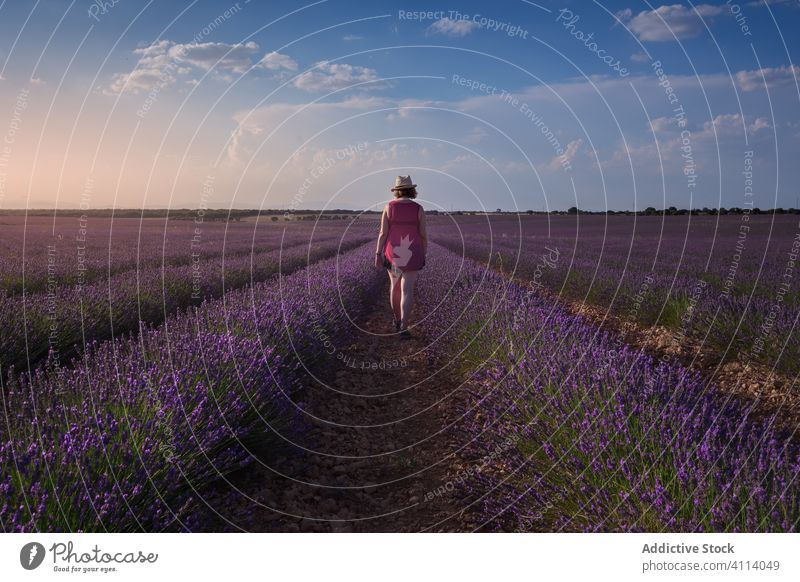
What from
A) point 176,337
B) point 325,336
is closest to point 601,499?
point 176,337

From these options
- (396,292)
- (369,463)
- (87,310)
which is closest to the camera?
(369,463)

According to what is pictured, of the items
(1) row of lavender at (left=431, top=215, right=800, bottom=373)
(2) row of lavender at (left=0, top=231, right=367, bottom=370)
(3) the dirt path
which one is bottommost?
(3) the dirt path

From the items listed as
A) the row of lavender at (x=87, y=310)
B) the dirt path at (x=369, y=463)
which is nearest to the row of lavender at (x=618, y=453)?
the dirt path at (x=369, y=463)

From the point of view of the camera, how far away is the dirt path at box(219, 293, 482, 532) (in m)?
2.60

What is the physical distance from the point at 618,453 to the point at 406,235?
4.59 m

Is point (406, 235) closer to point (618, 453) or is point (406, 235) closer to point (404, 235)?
point (404, 235)

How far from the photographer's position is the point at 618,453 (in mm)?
2182

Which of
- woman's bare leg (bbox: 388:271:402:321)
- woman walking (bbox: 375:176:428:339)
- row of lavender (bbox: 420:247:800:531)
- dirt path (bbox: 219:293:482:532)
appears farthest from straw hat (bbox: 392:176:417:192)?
row of lavender (bbox: 420:247:800:531)

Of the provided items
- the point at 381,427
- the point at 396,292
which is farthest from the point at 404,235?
the point at 381,427

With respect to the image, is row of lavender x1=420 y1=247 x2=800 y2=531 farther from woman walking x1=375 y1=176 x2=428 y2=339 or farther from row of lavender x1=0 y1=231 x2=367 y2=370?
woman walking x1=375 y1=176 x2=428 y2=339

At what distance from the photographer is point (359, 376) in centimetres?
520

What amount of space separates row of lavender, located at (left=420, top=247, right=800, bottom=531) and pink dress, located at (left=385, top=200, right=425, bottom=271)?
289cm
